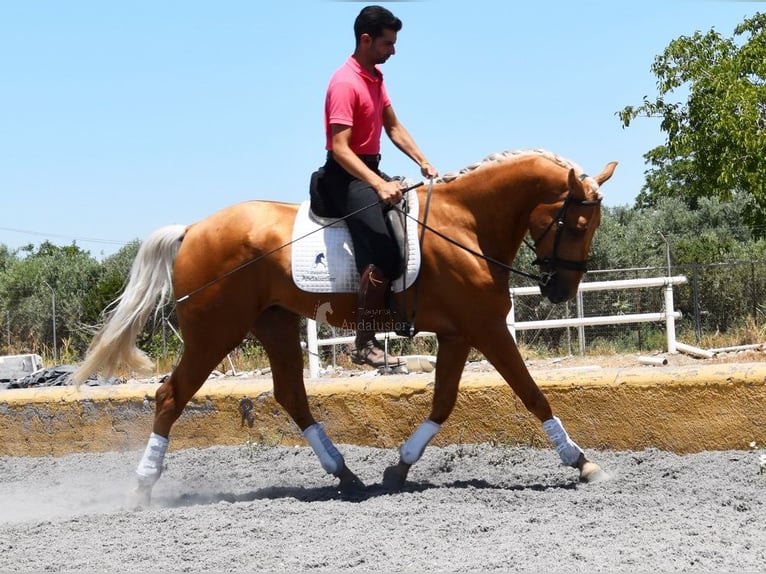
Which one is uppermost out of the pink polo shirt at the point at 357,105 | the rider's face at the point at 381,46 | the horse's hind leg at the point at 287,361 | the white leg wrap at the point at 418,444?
the rider's face at the point at 381,46

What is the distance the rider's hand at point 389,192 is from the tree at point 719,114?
52.8 feet

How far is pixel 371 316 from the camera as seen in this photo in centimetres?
581

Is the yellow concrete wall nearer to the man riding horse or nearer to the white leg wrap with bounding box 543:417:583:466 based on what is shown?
the white leg wrap with bounding box 543:417:583:466

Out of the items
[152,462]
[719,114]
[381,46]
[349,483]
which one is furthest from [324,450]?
[719,114]

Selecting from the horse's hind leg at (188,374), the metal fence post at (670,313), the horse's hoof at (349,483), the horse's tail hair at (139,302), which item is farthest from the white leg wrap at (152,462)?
the metal fence post at (670,313)

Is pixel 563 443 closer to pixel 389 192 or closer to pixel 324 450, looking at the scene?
pixel 324 450

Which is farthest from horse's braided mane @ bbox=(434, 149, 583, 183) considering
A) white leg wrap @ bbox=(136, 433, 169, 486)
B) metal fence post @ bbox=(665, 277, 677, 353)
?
metal fence post @ bbox=(665, 277, 677, 353)

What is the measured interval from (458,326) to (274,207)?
1.49m

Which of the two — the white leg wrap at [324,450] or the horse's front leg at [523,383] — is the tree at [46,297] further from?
the horse's front leg at [523,383]

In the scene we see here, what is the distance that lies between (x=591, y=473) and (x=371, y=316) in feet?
5.23

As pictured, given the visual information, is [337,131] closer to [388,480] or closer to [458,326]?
[458,326]

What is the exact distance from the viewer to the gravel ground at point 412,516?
13.2 ft

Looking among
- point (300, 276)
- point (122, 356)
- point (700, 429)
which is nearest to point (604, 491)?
point (700, 429)

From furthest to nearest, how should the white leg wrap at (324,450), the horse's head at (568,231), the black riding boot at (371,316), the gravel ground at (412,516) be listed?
the white leg wrap at (324,450) → the black riding boot at (371,316) → the horse's head at (568,231) → the gravel ground at (412,516)
